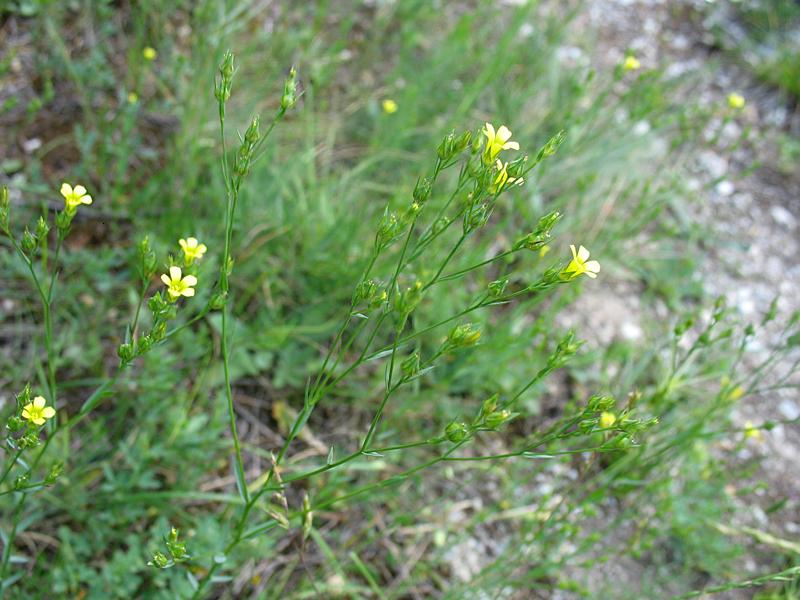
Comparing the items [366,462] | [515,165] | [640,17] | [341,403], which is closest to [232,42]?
[341,403]

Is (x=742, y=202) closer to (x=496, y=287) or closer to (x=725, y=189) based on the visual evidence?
(x=725, y=189)

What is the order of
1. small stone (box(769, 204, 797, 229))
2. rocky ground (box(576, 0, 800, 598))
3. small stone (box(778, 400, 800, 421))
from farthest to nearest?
small stone (box(769, 204, 797, 229)), small stone (box(778, 400, 800, 421)), rocky ground (box(576, 0, 800, 598))

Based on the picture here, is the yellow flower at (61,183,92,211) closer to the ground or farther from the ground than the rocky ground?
farther from the ground

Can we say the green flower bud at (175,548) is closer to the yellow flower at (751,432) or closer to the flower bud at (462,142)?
the flower bud at (462,142)

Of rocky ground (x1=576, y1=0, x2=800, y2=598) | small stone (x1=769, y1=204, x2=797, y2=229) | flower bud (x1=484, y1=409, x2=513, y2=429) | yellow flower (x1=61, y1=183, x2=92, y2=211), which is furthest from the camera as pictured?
small stone (x1=769, y1=204, x2=797, y2=229)

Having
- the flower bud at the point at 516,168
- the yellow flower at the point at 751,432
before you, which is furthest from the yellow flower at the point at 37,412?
the yellow flower at the point at 751,432

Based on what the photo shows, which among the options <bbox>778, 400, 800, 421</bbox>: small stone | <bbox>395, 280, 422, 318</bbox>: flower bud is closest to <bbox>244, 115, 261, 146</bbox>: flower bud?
<bbox>395, 280, 422, 318</bbox>: flower bud

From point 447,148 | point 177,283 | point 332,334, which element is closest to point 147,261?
point 177,283

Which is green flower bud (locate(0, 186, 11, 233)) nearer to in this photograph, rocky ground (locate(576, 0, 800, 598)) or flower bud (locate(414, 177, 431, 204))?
flower bud (locate(414, 177, 431, 204))
